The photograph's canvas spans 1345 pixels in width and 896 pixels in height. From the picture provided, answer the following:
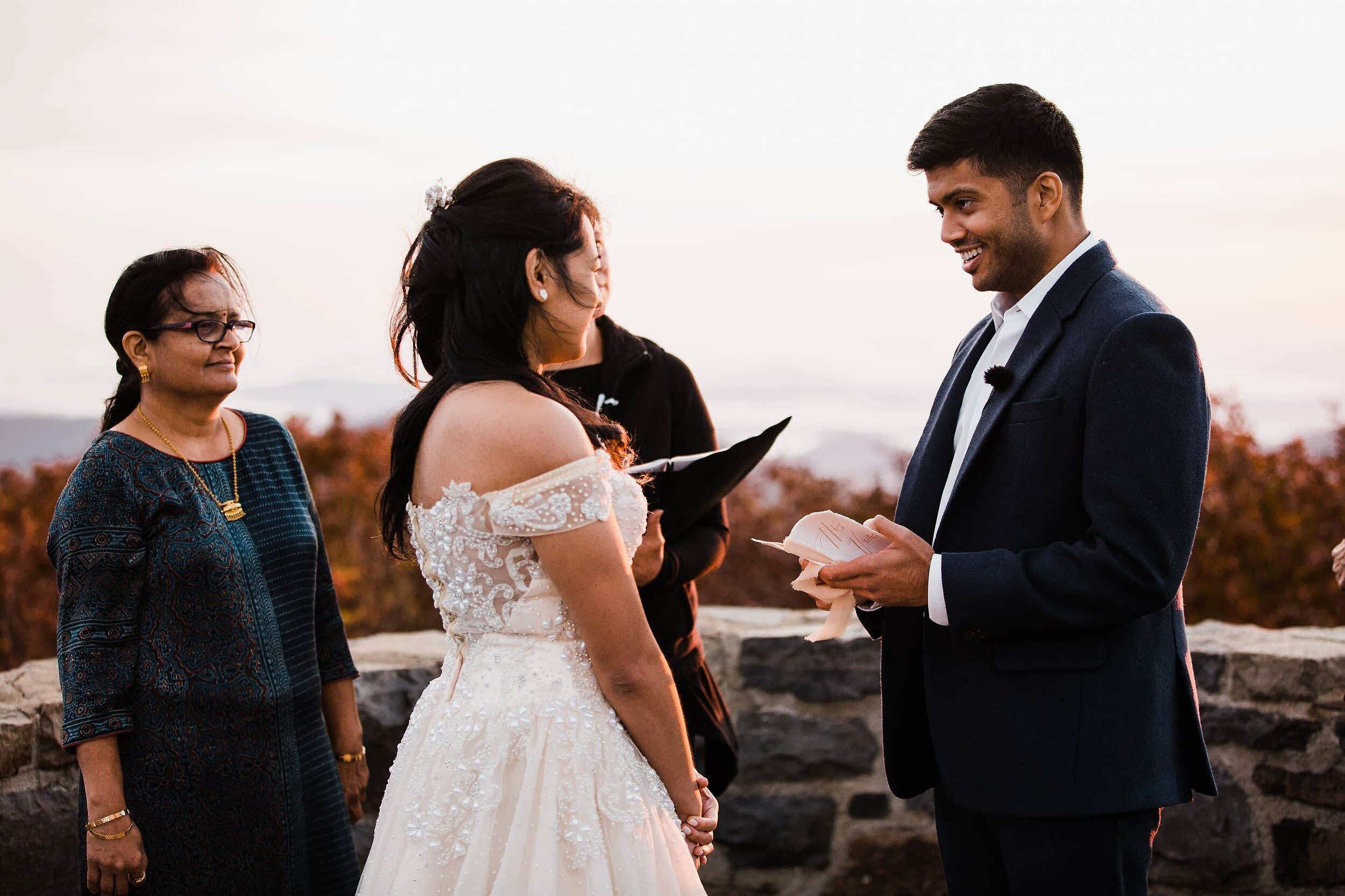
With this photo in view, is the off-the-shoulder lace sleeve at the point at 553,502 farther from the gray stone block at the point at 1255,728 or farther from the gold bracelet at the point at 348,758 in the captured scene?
the gray stone block at the point at 1255,728

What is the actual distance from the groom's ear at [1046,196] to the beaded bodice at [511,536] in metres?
0.99

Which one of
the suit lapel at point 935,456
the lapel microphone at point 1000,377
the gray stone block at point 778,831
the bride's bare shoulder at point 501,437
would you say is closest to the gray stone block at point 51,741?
the bride's bare shoulder at point 501,437

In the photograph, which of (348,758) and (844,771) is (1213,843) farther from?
(348,758)

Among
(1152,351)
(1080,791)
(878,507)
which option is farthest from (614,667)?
(878,507)

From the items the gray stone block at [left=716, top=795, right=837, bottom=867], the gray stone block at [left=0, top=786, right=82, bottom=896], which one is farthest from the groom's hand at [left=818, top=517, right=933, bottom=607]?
the gray stone block at [left=0, top=786, right=82, bottom=896]

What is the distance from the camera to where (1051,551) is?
211 centimetres

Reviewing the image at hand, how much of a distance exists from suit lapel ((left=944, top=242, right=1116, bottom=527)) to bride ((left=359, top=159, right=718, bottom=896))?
2.19ft

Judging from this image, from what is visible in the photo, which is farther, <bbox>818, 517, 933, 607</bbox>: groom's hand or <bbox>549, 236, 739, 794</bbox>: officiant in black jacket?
<bbox>549, 236, 739, 794</bbox>: officiant in black jacket

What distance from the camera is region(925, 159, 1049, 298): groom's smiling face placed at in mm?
2309

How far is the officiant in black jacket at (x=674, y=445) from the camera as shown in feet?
9.59

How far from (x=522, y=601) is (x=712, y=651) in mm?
1948

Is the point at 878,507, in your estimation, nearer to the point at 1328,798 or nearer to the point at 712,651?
the point at 712,651

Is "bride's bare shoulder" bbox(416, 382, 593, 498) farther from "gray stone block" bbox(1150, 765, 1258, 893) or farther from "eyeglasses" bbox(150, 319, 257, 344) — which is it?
"gray stone block" bbox(1150, 765, 1258, 893)

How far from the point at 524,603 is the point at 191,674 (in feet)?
3.12
